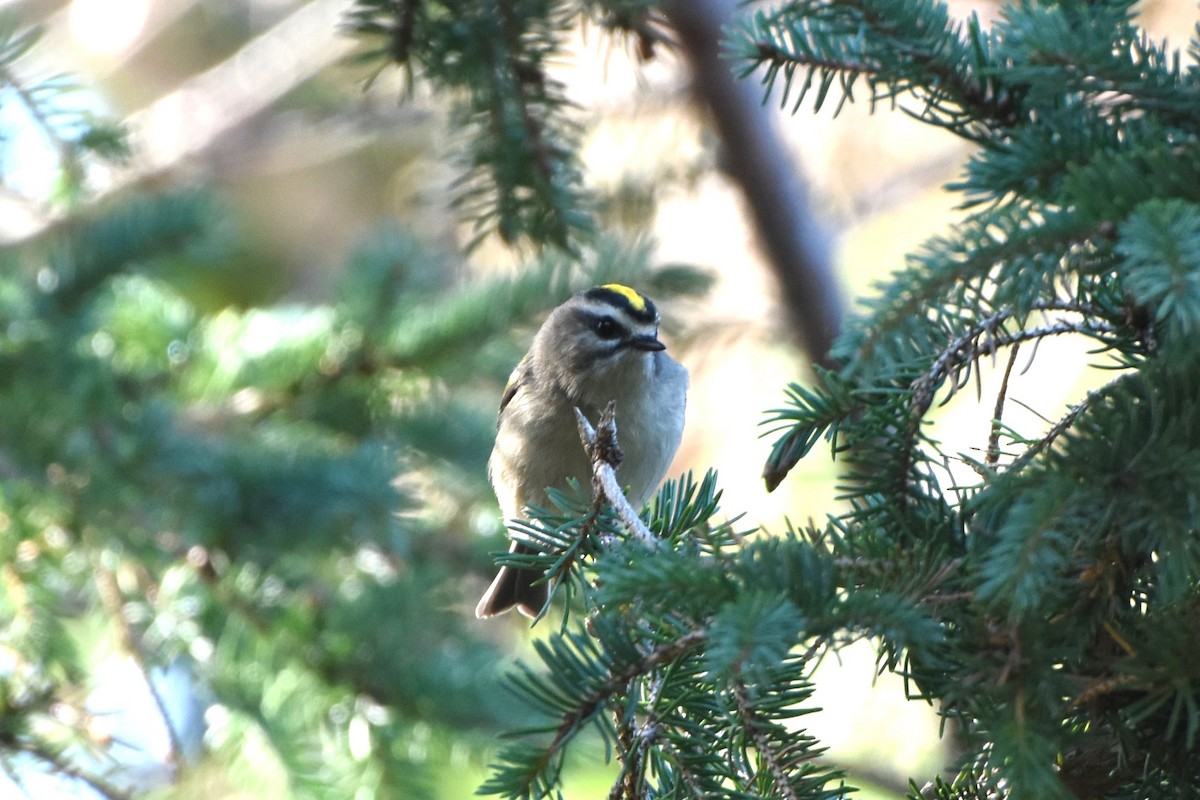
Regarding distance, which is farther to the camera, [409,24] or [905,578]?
[409,24]

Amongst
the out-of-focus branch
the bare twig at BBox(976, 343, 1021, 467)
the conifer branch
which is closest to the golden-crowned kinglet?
the out-of-focus branch

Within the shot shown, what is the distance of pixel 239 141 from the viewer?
746 cm

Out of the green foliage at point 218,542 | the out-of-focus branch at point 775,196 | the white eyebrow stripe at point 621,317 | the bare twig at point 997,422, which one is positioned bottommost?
the bare twig at point 997,422

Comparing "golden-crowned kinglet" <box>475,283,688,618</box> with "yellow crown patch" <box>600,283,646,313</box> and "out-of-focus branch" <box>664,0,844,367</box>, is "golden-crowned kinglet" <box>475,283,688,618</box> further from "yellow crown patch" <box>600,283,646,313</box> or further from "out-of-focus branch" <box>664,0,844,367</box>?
"out-of-focus branch" <box>664,0,844,367</box>

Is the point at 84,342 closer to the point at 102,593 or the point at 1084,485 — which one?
the point at 102,593

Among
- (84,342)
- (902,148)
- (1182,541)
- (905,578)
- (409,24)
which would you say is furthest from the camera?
(902,148)

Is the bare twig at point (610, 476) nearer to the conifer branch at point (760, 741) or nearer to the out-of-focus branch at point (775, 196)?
the conifer branch at point (760, 741)

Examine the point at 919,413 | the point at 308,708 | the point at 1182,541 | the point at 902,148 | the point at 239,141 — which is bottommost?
the point at 1182,541

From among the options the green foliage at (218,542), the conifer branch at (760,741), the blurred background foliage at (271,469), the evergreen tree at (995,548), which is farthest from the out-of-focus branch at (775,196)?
the conifer branch at (760,741)

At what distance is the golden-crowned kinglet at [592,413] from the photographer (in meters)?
3.68

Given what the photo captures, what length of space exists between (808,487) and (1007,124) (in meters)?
3.27

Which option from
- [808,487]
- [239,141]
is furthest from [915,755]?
[239,141]

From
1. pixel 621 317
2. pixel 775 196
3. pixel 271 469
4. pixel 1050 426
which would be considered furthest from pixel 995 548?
pixel 775 196

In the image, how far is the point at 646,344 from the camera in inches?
144
